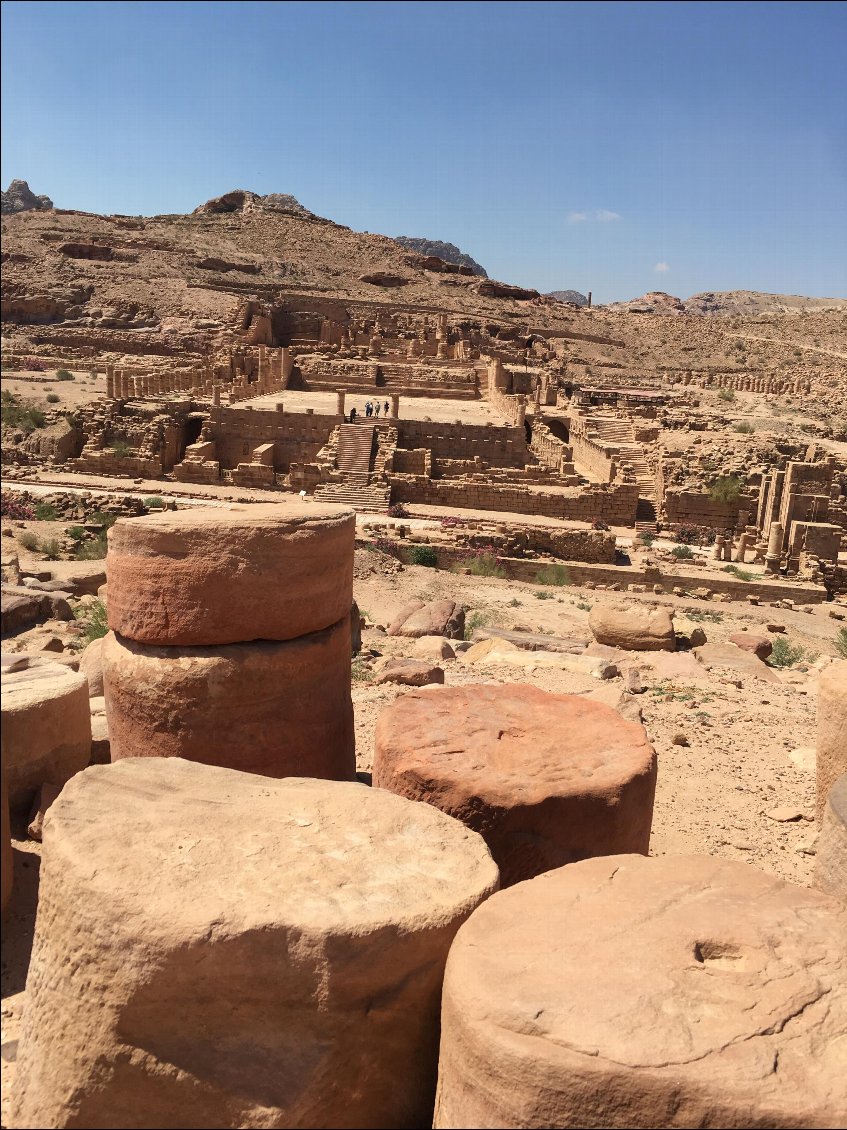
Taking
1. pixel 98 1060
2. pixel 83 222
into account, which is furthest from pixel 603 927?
pixel 83 222

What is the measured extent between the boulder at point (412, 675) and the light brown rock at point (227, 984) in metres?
4.76

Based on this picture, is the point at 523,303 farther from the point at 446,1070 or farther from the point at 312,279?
the point at 446,1070

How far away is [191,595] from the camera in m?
3.95

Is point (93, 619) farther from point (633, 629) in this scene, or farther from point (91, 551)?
point (633, 629)

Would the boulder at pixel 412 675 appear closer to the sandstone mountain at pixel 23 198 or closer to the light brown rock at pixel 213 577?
the light brown rock at pixel 213 577

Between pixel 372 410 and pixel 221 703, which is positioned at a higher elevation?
pixel 372 410

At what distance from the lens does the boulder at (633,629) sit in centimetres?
1061

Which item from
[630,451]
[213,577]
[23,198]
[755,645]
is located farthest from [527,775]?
[23,198]

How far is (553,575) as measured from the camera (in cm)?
1695

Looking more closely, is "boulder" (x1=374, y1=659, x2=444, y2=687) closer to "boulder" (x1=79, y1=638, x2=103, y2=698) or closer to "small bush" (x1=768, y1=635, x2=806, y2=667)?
"boulder" (x1=79, y1=638, x2=103, y2=698)

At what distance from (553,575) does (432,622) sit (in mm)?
6918

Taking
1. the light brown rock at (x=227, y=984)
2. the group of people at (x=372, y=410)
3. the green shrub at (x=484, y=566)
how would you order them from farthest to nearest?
the group of people at (x=372, y=410) < the green shrub at (x=484, y=566) < the light brown rock at (x=227, y=984)

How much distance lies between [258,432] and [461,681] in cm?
1706

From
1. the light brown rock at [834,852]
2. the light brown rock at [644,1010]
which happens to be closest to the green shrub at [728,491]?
the light brown rock at [834,852]
